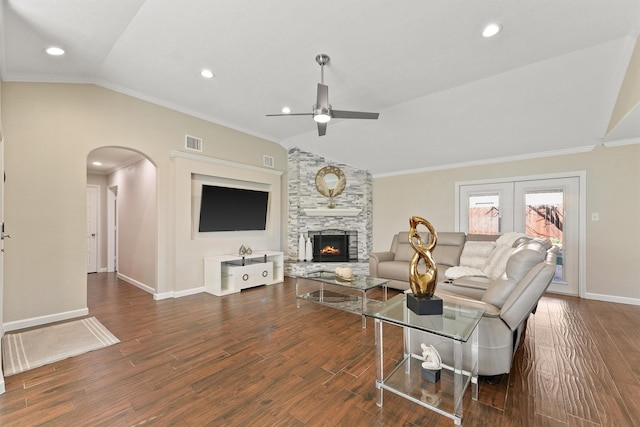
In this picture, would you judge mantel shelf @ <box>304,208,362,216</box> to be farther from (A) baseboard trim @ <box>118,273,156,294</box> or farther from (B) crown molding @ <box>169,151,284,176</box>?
(A) baseboard trim @ <box>118,273,156,294</box>

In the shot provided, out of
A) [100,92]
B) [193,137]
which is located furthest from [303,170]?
[100,92]

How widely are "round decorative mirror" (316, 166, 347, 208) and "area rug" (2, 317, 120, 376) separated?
431 centimetres

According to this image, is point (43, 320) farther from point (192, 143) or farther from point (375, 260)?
point (375, 260)

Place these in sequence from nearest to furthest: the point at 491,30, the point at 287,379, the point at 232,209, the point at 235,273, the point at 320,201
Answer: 1. the point at 287,379
2. the point at 491,30
3. the point at 235,273
4. the point at 232,209
5. the point at 320,201

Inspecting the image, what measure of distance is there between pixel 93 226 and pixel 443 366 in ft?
24.6

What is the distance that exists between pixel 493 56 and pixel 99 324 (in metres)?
5.21

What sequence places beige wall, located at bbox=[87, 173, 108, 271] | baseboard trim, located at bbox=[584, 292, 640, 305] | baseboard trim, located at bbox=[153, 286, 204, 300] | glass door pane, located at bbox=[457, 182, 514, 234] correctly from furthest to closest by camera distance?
1. beige wall, located at bbox=[87, 173, 108, 271]
2. glass door pane, located at bbox=[457, 182, 514, 234]
3. baseboard trim, located at bbox=[153, 286, 204, 300]
4. baseboard trim, located at bbox=[584, 292, 640, 305]

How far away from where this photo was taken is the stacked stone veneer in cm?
586

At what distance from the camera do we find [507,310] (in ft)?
6.09

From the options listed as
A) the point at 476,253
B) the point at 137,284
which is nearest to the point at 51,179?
the point at 137,284

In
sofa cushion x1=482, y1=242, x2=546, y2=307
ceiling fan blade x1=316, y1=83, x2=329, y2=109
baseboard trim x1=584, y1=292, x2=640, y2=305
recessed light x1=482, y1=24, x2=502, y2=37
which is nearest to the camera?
sofa cushion x1=482, y1=242, x2=546, y2=307

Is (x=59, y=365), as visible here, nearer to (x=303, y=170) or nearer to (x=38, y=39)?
(x=38, y=39)

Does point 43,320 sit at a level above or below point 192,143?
below

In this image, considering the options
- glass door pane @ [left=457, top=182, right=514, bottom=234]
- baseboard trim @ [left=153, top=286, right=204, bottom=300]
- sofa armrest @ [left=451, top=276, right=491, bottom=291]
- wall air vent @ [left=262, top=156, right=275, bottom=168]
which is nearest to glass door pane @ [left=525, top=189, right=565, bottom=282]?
glass door pane @ [left=457, top=182, right=514, bottom=234]
